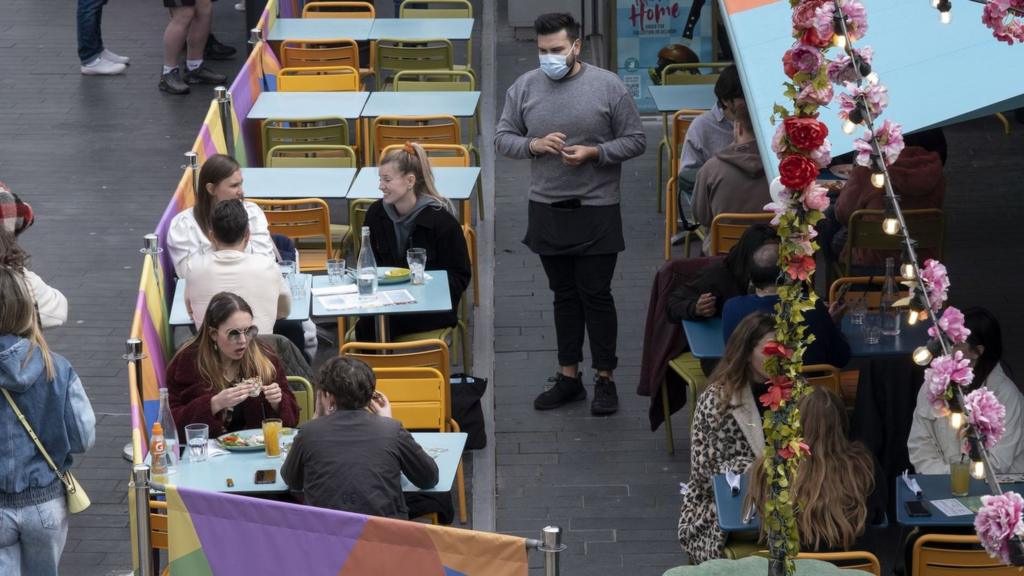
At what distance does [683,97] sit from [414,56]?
276 cm

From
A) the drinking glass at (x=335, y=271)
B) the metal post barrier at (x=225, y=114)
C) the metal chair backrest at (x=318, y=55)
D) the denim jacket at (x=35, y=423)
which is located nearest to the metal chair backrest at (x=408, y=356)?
the drinking glass at (x=335, y=271)

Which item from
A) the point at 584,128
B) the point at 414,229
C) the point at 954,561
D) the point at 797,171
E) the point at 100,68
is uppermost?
the point at 797,171

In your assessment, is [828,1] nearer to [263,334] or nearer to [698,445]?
[698,445]

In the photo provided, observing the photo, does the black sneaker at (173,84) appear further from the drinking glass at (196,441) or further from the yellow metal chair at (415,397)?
the drinking glass at (196,441)

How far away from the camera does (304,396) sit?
23.5 ft

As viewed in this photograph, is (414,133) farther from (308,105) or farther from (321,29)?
(321,29)

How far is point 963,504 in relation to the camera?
602 cm

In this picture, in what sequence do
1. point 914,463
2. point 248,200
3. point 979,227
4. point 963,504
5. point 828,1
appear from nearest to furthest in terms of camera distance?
point 828,1 → point 963,504 → point 914,463 → point 248,200 → point 979,227

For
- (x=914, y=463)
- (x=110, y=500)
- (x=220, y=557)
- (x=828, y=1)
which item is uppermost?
(x=828, y=1)

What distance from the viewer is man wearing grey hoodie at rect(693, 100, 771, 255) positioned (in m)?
8.88

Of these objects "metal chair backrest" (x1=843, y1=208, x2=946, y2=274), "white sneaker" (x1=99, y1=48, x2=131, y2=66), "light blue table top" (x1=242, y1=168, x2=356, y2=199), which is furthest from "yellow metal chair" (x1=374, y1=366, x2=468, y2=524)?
"white sneaker" (x1=99, y1=48, x2=131, y2=66)

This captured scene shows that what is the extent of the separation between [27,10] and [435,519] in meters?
12.9

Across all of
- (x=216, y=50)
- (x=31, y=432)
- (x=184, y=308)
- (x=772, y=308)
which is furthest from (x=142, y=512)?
(x=216, y=50)

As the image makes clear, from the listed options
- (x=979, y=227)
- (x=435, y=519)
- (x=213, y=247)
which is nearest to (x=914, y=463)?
(x=435, y=519)
